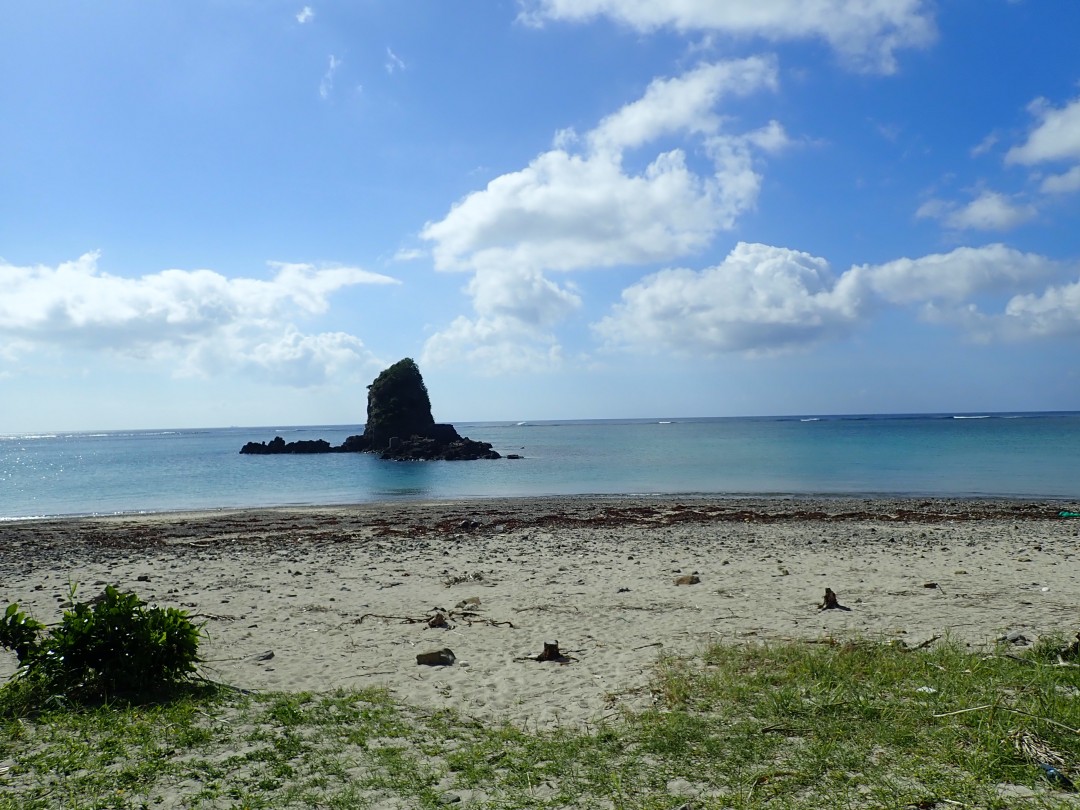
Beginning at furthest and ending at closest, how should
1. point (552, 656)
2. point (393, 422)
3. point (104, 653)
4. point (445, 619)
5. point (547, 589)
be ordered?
point (393, 422), point (547, 589), point (445, 619), point (552, 656), point (104, 653)

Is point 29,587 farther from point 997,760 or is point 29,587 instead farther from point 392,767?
point 997,760

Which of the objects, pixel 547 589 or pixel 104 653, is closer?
pixel 104 653

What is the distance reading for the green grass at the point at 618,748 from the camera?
522cm

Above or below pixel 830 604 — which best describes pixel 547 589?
below

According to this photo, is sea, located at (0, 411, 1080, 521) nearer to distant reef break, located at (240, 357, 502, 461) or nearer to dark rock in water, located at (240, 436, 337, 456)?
distant reef break, located at (240, 357, 502, 461)

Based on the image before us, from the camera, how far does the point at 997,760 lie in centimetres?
538

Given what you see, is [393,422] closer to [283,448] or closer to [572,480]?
[283,448]

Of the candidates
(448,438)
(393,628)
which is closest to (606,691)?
(393,628)

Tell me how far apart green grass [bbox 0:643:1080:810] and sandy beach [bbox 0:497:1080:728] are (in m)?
0.84

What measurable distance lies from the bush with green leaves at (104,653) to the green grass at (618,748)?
1.18 feet

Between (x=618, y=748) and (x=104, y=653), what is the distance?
5523 mm

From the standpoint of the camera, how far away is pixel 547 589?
13.7m

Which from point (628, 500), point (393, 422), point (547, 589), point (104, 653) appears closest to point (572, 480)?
point (628, 500)

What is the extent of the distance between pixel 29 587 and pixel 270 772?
12.6 meters
